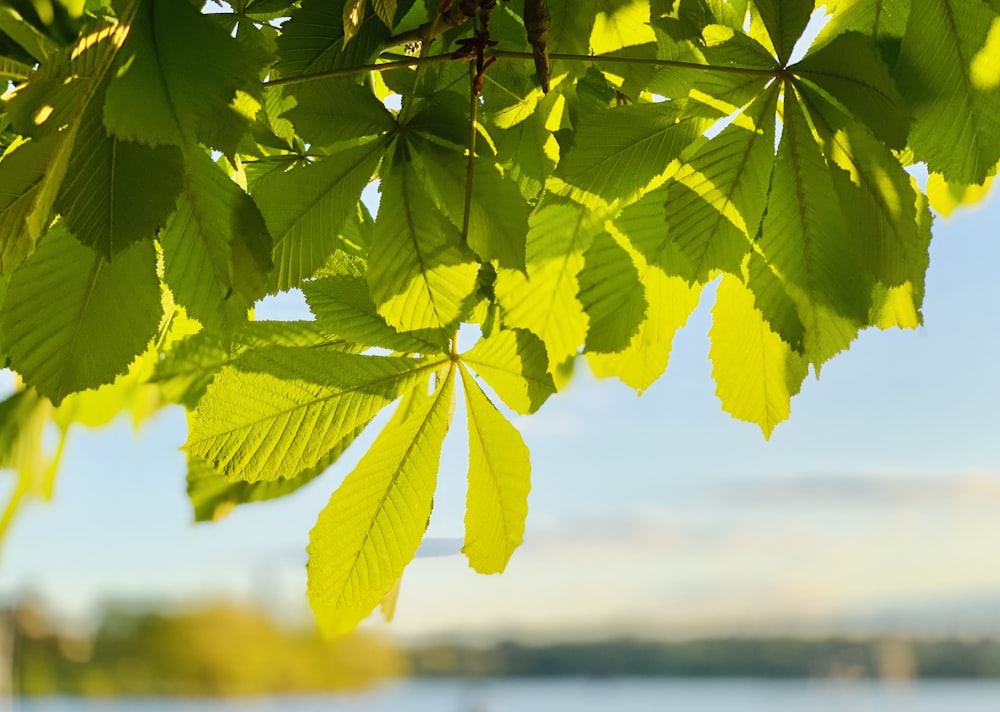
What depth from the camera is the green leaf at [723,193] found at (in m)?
0.28

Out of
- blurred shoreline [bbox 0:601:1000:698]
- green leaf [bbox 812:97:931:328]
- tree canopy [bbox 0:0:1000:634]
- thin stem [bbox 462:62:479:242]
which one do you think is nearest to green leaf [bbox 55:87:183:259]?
tree canopy [bbox 0:0:1000:634]

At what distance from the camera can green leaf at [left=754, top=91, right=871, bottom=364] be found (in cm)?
27

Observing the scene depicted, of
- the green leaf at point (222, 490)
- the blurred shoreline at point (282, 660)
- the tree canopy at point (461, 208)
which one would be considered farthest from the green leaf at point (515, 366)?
the blurred shoreline at point (282, 660)

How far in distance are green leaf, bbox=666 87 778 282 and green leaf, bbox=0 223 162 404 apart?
16 cm

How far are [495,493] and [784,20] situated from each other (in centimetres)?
20

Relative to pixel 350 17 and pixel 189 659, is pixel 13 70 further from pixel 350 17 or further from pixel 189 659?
pixel 189 659

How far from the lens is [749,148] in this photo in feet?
0.92

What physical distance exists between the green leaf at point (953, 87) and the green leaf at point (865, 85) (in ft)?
0.09

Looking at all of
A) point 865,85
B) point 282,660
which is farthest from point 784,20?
point 282,660

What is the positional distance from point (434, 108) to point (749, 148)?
11 centimetres

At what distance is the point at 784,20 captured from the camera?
28cm

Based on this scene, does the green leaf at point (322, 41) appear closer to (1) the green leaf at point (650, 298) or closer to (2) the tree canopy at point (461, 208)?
(2) the tree canopy at point (461, 208)

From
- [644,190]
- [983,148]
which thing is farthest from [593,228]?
[983,148]

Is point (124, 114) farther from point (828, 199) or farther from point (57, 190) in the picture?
point (828, 199)
